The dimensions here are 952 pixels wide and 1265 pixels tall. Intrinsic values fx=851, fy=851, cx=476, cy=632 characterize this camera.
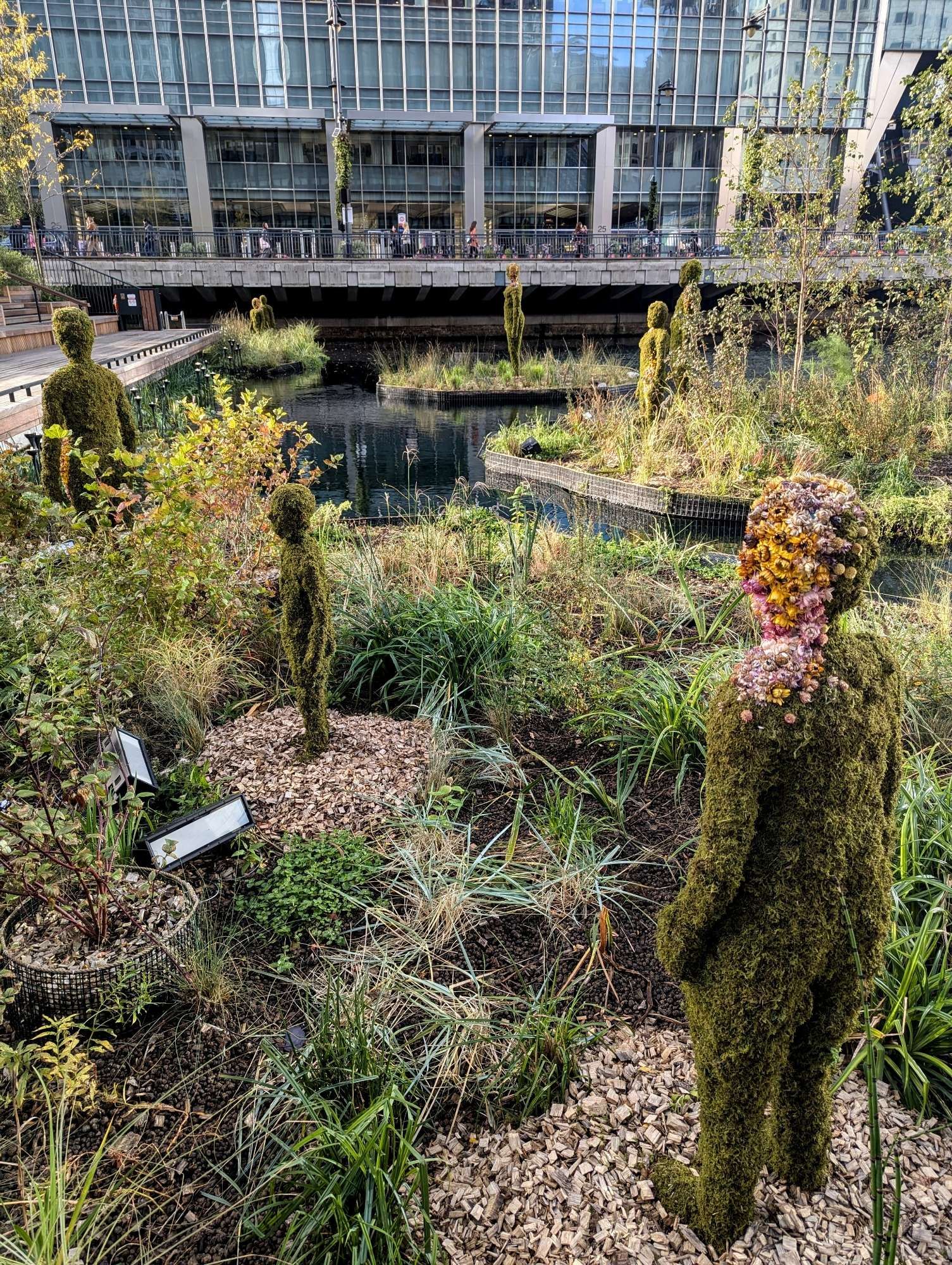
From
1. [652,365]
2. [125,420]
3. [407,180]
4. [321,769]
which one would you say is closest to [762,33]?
[407,180]

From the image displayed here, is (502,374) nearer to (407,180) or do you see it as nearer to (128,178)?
(407,180)

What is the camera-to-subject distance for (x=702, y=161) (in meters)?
40.5

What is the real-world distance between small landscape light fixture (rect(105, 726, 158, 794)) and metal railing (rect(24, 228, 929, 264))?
29.8 metres

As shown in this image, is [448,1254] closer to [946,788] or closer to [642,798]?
[642,798]

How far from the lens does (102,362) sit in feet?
49.8

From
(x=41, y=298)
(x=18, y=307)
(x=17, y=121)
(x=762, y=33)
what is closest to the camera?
(x=18, y=307)

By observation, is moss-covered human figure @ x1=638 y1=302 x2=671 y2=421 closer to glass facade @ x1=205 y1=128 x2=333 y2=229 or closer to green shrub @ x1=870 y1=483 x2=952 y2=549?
green shrub @ x1=870 y1=483 x2=952 y2=549

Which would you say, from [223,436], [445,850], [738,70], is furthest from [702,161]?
[445,850]

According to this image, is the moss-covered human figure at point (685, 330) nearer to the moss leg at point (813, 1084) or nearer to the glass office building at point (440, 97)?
the moss leg at point (813, 1084)

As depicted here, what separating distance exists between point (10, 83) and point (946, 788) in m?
29.6

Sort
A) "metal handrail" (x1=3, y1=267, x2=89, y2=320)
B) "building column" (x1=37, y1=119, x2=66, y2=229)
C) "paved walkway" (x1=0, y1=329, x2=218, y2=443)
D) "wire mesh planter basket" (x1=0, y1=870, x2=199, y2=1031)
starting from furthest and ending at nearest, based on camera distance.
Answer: "building column" (x1=37, y1=119, x2=66, y2=229), "metal handrail" (x1=3, y1=267, x2=89, y2=320), "paved walkway" (x1=0, y1=329, x2=218, y2=443), "wire mesh planter basket" (x1=0, y1=870, x2=199, y2=1031)

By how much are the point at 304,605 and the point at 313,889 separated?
4.00 feet

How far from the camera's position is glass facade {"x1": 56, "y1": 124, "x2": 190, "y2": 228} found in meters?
36.6

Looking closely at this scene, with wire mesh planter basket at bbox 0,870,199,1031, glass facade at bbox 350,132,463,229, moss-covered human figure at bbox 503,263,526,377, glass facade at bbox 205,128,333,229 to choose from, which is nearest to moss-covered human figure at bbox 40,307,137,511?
wire mesh planter basket at bbox 0,870,199,1031
